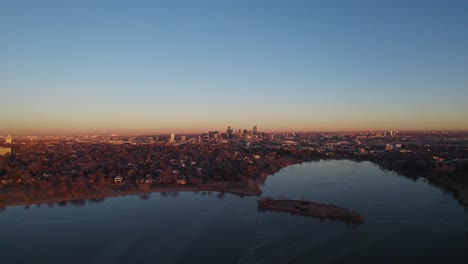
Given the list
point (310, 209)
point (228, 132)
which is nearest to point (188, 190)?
point (310, 209)

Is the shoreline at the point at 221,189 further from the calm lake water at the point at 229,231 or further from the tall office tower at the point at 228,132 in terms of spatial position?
the tall office tower at the point at 228,132

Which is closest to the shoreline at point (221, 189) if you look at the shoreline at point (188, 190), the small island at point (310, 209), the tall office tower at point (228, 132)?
the shoreline at point (188, 190)

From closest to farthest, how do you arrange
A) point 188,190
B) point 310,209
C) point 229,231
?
point 229,231, point 310,209, point 188,190

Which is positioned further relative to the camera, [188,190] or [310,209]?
[188,190]

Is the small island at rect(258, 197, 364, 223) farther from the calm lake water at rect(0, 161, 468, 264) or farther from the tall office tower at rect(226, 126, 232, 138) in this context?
the tall office tower at rect(226, 126, 232, 138)

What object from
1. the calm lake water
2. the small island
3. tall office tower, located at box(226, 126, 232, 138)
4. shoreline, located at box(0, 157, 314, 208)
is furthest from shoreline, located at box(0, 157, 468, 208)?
tall office tower, located at box(226, 126, 232, 138)

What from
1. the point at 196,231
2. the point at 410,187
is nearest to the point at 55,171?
the point at 196,231

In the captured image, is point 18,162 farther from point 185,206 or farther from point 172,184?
point 185,206

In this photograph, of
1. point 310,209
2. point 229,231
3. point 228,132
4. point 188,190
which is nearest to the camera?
point 229,231

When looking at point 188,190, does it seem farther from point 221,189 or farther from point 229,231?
point 229,231
